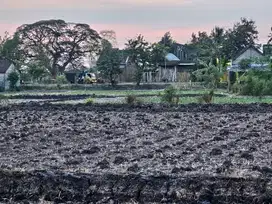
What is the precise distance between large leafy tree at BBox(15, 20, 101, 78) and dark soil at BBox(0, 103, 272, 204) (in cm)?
5968

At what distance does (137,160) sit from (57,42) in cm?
7064

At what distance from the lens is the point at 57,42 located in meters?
79.8

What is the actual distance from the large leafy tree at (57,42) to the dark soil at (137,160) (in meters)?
59.7

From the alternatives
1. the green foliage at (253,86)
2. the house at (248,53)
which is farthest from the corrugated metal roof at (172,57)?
the green foliage at (253,86)

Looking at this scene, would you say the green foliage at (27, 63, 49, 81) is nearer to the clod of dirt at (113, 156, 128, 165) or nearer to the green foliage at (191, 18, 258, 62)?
the green foliage at (191, 18, 258, 62)

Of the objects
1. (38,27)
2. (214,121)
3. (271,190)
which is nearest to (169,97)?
(214,121)

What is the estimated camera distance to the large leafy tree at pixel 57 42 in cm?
7862

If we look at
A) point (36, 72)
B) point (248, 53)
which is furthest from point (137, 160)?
point (248, 53)

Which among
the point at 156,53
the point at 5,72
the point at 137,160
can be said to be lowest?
the point at 137,160

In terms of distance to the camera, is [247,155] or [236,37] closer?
[247,155]

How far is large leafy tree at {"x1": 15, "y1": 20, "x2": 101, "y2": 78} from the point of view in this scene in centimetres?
7862

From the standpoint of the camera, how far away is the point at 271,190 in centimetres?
757

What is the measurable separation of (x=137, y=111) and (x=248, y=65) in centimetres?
3155

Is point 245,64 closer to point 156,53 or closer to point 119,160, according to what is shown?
point 156,53
